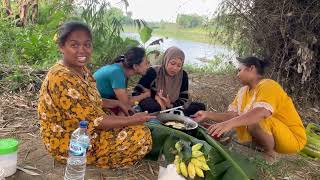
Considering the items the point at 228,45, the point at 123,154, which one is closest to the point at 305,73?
the point at 228,45

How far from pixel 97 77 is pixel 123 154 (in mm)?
1227

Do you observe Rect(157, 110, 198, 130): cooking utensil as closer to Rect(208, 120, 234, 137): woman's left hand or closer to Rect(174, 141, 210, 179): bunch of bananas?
Rect(208, 120, 234, 137): woman's left hand

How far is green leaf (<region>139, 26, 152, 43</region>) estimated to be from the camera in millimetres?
5966

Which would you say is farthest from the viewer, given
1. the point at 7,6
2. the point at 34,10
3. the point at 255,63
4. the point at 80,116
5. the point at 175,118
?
the point at 7,6

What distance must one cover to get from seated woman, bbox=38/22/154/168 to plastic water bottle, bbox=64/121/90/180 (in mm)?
124

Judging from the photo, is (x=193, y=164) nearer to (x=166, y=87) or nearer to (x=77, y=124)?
(x=77, y=124)

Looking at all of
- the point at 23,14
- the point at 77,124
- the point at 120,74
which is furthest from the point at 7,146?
the point at 23,14

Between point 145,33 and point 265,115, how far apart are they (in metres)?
3.12

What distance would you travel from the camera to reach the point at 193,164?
2.75m

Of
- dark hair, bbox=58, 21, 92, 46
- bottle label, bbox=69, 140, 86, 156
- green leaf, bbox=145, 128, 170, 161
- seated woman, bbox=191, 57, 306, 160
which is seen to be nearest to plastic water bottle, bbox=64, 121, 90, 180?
bottle label, bbox=69, 140, 86, 156

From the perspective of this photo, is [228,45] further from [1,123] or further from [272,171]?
[1,123]

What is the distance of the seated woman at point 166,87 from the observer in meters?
4.17

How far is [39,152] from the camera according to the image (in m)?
3.34

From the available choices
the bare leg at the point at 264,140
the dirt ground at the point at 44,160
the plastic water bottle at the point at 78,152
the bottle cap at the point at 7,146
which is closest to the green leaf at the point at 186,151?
the dirt ground at the point at 44,160
